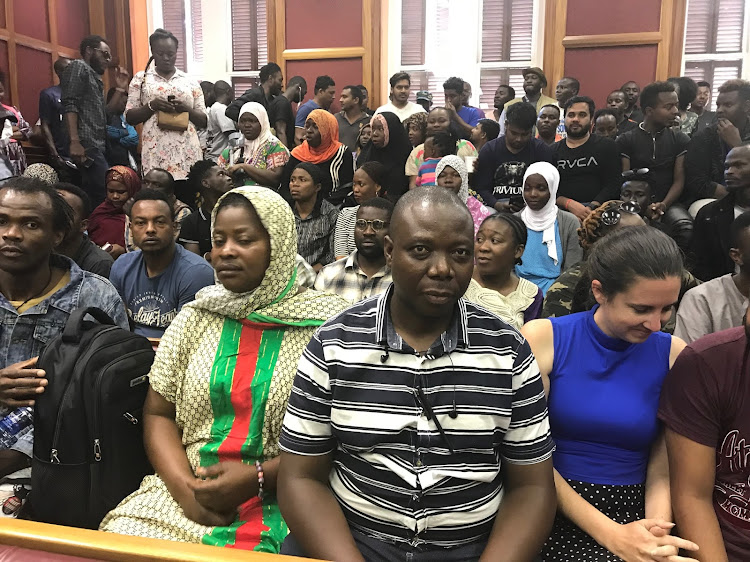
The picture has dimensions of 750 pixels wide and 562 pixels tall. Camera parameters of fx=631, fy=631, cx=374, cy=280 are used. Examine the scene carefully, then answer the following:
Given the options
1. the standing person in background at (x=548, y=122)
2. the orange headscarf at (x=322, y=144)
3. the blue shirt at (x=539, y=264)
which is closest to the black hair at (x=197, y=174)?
the orange headscarf at (x=322, y=144)

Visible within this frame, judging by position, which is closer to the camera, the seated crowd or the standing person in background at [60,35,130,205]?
the seated crowd

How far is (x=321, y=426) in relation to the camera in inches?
51.2

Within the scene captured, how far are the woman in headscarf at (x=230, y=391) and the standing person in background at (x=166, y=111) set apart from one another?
3.44 meters

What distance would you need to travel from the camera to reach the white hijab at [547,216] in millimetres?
3590

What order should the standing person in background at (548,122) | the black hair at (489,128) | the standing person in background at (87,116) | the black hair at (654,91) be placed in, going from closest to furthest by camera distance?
1. the black hair at (654,91)
2. the standing person in background at (87,116)
3. the standing person in background at (548,122)
4. the black hair at (489,128)

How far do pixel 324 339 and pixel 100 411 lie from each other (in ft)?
2.28

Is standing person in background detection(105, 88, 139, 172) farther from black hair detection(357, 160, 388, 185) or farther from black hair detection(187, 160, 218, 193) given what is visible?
black hair detection(357, 160, 388, 185)

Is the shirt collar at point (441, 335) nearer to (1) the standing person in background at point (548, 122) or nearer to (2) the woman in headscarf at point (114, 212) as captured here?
(2) the woman in headscarf at point (114, 212)

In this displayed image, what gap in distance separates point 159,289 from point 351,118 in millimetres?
4053

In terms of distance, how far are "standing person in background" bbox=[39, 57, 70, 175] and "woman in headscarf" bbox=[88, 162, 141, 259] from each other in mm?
1335

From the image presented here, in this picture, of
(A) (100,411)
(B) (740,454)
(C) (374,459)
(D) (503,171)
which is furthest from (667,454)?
(D) (503,171)

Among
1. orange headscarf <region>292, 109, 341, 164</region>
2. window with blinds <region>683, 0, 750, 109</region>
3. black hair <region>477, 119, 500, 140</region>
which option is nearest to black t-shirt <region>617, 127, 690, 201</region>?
black hair <region>477, 119, 500, 140</region>

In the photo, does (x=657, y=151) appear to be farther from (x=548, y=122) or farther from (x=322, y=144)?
(x=322, y=144)

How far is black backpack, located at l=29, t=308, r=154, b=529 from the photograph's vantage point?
1587mm
